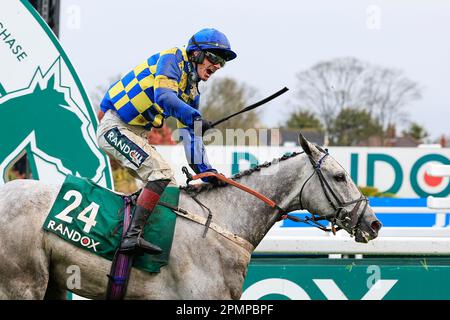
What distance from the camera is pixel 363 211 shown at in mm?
4742

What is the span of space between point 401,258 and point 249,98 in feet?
83.1

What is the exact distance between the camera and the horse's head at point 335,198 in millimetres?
4742

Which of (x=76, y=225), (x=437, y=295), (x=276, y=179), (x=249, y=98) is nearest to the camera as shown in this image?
(x=76, y=225)

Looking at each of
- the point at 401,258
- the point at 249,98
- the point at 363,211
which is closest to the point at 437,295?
the point at 401,258

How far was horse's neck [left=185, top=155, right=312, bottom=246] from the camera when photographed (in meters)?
4.80

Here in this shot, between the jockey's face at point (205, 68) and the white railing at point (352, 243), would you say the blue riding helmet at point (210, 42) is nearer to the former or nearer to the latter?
the jockey's face at point (205, 68)

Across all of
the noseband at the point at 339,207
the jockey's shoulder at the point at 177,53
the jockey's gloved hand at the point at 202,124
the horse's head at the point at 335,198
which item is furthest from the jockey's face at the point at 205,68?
the noseband at the point at 339,207

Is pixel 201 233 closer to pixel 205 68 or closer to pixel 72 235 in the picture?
pixel 72 235

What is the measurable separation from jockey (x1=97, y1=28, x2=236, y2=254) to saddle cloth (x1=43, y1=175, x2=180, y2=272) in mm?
132

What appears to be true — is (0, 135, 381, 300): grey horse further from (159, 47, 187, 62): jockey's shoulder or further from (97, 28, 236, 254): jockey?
(159, 47, 187, 62): jockey's shoulder

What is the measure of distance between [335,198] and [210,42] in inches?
52.8

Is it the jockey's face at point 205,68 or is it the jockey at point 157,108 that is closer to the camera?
the jockey at point 157,108

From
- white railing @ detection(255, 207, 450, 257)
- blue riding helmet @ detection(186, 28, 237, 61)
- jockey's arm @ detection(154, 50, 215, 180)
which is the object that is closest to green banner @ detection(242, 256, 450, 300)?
white railing @ detection(255, 207, 450, 257)

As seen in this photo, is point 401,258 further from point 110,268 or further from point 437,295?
point 110,268
